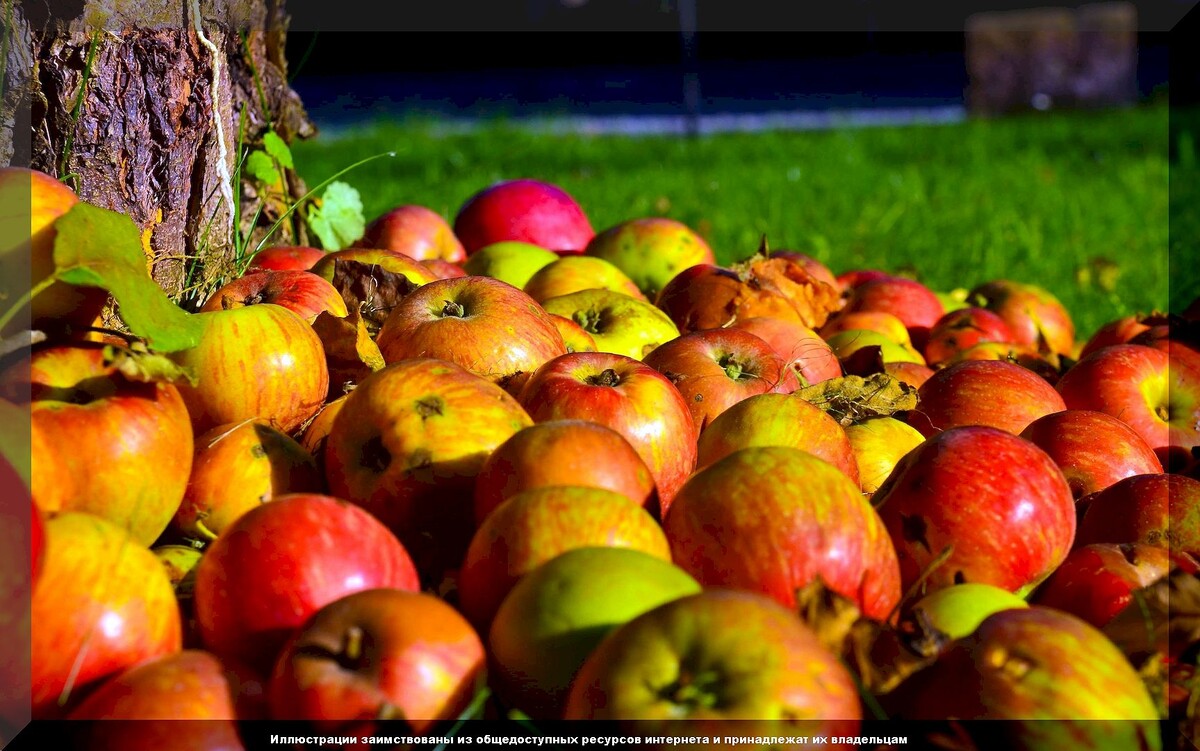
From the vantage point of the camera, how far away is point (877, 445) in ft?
7.06

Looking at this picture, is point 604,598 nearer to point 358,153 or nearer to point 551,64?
point 358,153

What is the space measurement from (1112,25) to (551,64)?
9576 millimetres

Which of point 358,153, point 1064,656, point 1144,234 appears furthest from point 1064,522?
point 358,153

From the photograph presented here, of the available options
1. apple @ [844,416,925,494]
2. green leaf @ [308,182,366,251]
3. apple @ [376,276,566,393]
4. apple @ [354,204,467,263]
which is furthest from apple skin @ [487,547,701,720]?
green leaf @ [308,182,366,251]

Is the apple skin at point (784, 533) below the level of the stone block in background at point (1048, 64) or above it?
above

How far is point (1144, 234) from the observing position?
22.2 feet

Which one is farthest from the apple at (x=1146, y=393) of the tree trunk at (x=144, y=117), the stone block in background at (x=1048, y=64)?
the stone block in background at (x=1048, y=64)

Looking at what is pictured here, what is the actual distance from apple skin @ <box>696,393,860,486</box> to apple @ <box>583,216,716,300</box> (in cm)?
137

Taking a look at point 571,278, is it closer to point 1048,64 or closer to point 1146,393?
point 1146,393

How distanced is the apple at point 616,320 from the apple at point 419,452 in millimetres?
794

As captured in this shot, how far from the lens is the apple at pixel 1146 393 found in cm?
253

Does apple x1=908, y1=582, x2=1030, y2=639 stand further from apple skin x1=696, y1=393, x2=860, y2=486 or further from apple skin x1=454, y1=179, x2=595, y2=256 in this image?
apple skin x1=454, y1=179, x2=595, y2=256

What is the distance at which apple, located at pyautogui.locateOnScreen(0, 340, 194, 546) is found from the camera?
1.46 metres

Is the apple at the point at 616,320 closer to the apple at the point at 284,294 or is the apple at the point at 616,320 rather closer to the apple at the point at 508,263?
the apple at the point at 508,263
